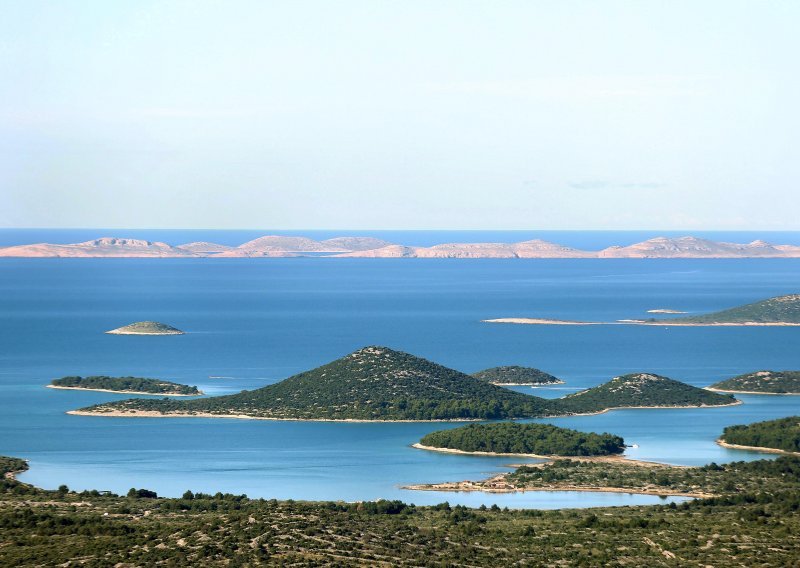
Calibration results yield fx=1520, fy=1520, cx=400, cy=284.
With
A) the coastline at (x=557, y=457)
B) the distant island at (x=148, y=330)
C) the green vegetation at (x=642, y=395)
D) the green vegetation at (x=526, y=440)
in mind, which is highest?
the distant island at (x=148, y=330)

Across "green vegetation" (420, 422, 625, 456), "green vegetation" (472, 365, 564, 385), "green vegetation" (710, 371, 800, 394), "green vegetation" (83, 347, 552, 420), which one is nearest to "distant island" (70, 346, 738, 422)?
"green vegetation" (83, 347, 552, 420)

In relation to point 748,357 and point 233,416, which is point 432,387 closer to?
point 233,416

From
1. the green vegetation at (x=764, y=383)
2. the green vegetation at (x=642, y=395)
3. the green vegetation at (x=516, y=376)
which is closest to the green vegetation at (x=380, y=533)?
the green vegetation at (x=642, y=395)

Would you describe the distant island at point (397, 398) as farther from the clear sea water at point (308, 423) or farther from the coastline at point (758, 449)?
the coastline at point (758, 449)

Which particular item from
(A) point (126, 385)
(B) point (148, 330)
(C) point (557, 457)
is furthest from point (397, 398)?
(B) point (148, 330)

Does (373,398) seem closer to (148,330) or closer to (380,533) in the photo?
(380,533)

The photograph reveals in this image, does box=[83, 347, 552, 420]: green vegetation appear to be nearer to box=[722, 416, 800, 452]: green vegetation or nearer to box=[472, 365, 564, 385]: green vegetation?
box=[472, 365, 564, 385]: green vegetation

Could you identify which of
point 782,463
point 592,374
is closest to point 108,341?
point 592,374
